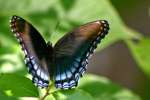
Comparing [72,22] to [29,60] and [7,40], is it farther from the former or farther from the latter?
[29,60]

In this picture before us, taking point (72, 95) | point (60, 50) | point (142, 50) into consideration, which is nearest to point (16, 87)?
point (72, 95)

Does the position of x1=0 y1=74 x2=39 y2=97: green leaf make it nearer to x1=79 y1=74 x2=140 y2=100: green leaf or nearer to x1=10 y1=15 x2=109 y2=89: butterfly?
x1=10 y1=15 x2=109 y2=89: butterfly

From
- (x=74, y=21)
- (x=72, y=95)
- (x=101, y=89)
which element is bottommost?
(x=72, y=95)

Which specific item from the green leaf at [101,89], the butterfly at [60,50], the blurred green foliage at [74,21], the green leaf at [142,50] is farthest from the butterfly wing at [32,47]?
the green leaf at [142,50]

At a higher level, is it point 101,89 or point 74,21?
point 74,21

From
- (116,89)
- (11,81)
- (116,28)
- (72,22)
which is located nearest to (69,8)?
(72,22)

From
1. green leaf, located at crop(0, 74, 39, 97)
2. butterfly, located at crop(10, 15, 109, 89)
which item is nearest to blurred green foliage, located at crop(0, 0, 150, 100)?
butterfly, located at crop(10, 15, 109, 89)

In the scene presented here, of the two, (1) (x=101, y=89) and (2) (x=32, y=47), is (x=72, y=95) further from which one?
(1) (x=101, y=89)
